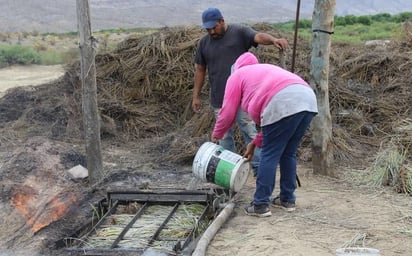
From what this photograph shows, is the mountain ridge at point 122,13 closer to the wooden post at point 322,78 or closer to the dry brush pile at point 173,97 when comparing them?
the dry brush pile at point 173,97

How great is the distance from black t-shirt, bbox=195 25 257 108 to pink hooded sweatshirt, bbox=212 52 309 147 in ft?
3.49

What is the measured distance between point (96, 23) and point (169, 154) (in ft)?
185

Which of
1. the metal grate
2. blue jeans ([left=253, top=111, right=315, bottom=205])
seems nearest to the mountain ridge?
the metal grate

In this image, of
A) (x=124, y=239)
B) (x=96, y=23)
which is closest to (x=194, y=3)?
(x=96, y=23)

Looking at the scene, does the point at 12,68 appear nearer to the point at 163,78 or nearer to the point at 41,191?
the point at 163,78

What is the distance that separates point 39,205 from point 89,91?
4.29 ft

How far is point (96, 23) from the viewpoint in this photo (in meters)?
62.6

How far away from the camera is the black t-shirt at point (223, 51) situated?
6.48 metres

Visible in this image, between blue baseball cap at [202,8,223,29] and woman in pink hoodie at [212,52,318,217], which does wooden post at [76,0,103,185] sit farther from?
woman in pink hoodie at [212,52,318,217]

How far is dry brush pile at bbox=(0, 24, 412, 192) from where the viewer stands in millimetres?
9062

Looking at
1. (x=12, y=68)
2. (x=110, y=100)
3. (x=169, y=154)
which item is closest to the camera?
(x=169, y=154)

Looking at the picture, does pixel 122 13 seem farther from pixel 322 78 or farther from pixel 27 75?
Answer: pixel 322 78

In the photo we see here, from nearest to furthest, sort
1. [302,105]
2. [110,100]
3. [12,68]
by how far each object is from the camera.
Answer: [302,105], [110,100], [12,68]

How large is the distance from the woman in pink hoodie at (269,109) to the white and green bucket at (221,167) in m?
0.28
